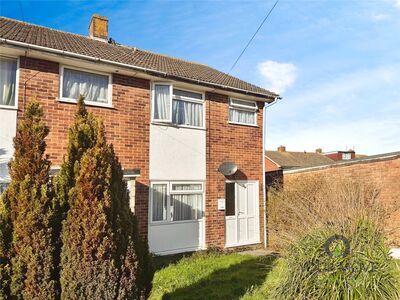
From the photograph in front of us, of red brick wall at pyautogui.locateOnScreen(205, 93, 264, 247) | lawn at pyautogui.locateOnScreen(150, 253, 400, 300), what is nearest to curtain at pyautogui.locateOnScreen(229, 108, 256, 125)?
red brick wall at pyautogui.locateOnScreen(205, 93, 264, 247)

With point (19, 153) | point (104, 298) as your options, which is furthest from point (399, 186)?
point (19, 153)

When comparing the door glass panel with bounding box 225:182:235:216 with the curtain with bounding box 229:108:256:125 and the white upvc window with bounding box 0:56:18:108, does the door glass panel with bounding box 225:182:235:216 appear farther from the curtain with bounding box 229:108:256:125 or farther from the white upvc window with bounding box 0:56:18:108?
the white upvc window with bounding box 0:56:18:108

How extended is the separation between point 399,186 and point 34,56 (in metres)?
10.4

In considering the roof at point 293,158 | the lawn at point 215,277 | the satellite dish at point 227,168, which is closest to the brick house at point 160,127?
the satellite dish at point 227,168

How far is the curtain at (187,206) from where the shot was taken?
10.4m

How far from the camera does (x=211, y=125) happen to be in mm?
11391

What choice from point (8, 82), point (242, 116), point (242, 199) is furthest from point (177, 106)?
point (8, 82)

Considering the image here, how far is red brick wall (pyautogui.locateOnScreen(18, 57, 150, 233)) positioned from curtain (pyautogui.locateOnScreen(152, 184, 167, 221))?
0.35m

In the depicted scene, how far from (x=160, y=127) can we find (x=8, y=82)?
13.4ft

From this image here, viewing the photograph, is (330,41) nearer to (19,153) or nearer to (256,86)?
(256,86)

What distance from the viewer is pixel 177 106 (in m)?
10.8

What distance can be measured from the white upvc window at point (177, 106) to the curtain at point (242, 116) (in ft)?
4.34

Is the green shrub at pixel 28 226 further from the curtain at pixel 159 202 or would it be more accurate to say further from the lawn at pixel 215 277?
the curtain at pixel 159 202

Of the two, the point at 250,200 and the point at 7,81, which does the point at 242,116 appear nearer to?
the point at 250,200
